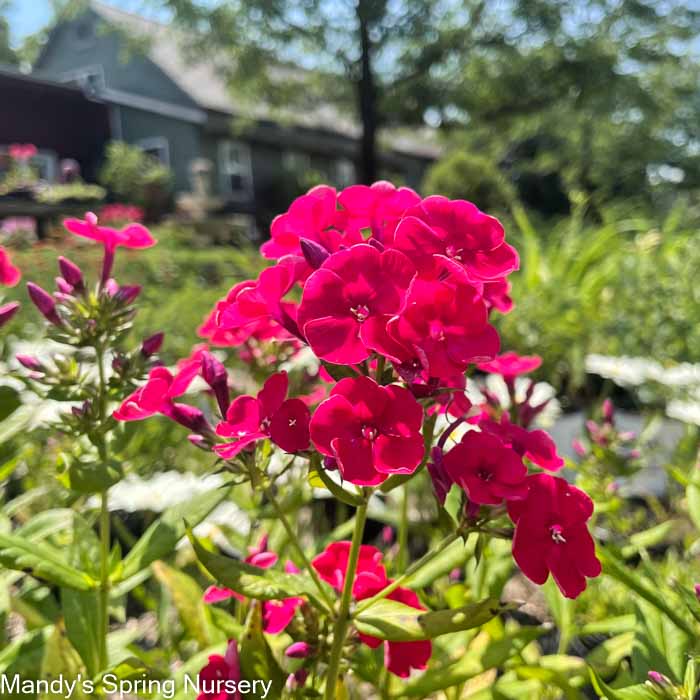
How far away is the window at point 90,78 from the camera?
18375mm

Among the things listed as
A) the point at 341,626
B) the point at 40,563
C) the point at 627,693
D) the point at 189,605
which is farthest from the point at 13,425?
the point at 627,693

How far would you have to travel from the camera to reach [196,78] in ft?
57.4

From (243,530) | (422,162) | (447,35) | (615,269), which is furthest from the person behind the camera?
(422,162)

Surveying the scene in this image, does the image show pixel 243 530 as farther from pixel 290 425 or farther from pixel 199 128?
pixel 199 128

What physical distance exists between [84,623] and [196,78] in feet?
60.5

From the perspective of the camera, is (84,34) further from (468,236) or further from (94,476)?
(468,236)

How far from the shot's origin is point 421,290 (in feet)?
2.42

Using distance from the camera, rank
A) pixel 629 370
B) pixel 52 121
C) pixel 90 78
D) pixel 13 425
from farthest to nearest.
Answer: pixel 90 78, pixel 52 121, pixel 629 370, pixel 13 425

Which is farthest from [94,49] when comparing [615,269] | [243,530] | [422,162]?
[243,530]

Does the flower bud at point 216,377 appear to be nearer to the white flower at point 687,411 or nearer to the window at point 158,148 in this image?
the white flower at point 687,411

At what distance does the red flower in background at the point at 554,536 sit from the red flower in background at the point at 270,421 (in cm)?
27

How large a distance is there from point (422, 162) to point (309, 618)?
2337 centimetres

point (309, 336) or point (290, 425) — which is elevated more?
point (309, 336)

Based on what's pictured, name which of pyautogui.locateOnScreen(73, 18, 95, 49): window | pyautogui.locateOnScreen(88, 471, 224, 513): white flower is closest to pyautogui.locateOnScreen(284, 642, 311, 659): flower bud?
pyautogui.locateOnScreen(88, 471, 224, 513): white flower
